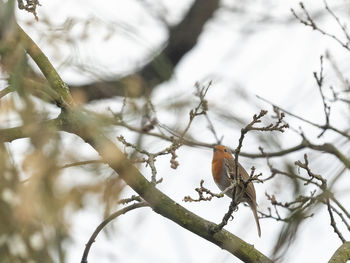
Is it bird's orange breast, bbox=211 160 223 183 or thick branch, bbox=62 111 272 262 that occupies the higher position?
Answer: bird's orange breast, bbox=211 160 223 183

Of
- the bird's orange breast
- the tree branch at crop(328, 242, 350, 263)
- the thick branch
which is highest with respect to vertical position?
the bird's orange breast

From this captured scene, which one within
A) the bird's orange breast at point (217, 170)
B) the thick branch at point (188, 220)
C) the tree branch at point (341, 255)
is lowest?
the tree branch at point (341, 255)

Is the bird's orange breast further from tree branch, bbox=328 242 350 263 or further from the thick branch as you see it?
the thick branch

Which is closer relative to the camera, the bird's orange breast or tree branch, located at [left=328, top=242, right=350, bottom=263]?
tree branch, located at [left=328, top=242, right=350, bottom=263]

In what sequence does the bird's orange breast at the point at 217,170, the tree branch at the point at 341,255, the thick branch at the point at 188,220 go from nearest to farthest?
1. the thick branch at the point at 188,220
2. the tree branch at the point at 341,255
3. the bird's orange breast at the point at 217,170

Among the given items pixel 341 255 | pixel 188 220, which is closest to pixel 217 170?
pixel 341 255

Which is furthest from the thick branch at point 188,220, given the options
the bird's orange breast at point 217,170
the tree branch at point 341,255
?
the bird's orange breast at point 217,170

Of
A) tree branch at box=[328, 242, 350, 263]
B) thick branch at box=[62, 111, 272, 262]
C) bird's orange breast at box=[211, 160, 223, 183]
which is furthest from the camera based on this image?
bird's orange breast at box=[211, 160, 223, 183]

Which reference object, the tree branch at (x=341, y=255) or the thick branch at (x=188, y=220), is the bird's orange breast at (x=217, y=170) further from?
the thick branch at (x=188, y=220)

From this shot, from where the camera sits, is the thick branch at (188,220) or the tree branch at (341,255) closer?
the thick branch at (188,220)

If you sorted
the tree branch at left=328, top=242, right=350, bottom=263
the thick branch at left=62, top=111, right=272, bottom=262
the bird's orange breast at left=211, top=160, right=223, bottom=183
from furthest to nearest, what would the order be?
the bird's orange breast at left=211, top=160, right=223, bottom=183
the tree branch at left=328, top=242, right=350, bottom=263
the thick branch at left=62, top=111, right=272, bottom=262

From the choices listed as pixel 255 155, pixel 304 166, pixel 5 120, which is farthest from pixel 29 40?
pixel 255 155

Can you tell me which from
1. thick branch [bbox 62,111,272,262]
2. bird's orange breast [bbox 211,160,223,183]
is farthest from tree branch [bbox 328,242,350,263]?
bird's orange breast [bbox 211,160,223,183]

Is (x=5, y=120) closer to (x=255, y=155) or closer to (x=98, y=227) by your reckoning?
(x=98, y=227)
